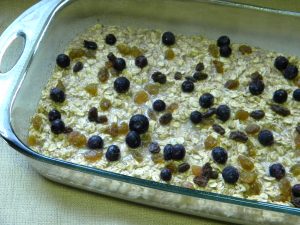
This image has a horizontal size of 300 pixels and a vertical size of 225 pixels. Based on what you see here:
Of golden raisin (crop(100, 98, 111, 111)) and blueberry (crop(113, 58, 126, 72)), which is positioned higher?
blueberry (crop(113, 58, 126, 72))

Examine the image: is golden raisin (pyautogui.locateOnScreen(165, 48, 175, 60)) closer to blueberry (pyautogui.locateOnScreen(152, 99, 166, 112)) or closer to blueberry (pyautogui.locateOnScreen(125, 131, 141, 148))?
blueberry (pyautogui.locateOnScreen(152, 99, 166, 112))

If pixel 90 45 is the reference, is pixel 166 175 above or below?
below

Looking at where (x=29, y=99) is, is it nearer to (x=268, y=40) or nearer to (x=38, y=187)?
(x=38, y=187)

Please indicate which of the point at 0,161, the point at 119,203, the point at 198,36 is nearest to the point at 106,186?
the point at 119,203

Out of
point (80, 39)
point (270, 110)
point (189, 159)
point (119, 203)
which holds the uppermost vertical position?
point (80, 39)

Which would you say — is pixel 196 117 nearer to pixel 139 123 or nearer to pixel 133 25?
pixel 139 123

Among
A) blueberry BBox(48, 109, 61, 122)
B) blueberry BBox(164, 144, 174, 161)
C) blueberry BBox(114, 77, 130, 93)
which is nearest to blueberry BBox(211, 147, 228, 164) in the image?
blueberry BBox(164, 144, 174, 161)

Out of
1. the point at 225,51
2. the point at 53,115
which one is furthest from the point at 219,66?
the point at 53,115
